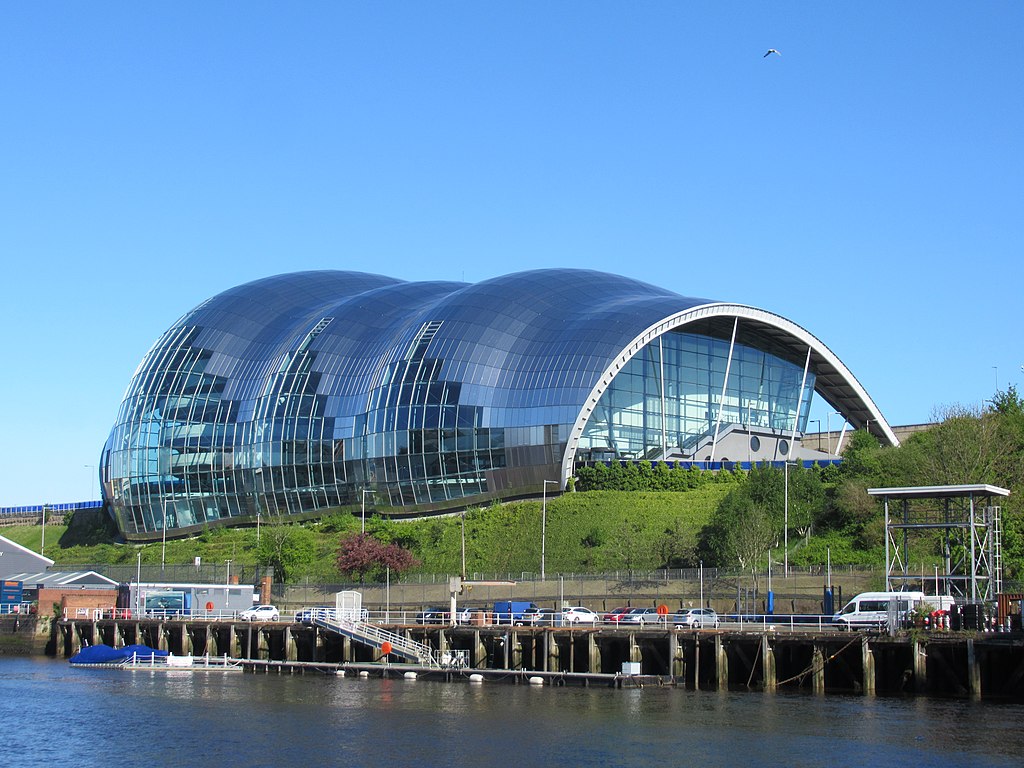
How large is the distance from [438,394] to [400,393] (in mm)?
3632

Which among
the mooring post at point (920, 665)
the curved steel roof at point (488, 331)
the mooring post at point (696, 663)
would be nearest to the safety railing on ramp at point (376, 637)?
the mooring post at point (696, 663)

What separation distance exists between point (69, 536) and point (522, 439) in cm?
5504

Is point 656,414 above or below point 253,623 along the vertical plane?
above

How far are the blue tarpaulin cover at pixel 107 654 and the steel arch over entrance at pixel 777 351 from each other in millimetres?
35892

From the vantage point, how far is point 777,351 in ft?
392

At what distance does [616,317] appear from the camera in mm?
107438

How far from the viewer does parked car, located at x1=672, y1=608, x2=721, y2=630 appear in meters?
63.4

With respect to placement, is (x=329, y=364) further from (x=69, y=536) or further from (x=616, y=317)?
(x=69, y=536)

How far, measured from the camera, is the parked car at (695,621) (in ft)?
208

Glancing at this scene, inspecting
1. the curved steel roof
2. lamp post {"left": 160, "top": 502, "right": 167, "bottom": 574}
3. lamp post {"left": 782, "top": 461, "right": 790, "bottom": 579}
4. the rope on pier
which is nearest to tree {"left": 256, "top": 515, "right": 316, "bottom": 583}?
lamp post {"left": 160, "top": 502, "right": 167, "bottom": 574}

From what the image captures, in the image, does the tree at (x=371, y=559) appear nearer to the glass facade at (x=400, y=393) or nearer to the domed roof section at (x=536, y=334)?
the glass facade at (x=400, y=393)

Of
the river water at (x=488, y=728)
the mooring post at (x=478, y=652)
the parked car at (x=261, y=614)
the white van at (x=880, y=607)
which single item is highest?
the white van at (x=880, y=607)

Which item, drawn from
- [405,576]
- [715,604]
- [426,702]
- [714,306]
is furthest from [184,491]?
[426,702]

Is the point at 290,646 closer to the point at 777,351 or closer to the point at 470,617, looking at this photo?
the point at 470,617
